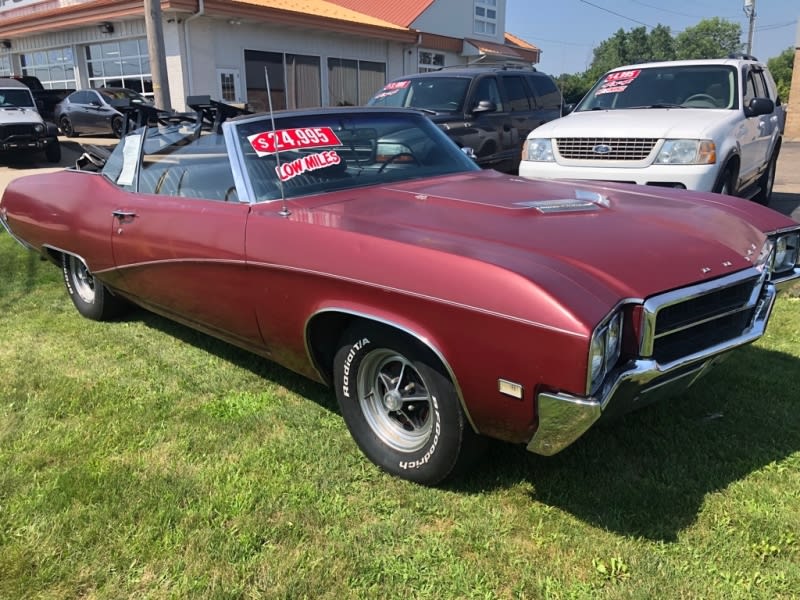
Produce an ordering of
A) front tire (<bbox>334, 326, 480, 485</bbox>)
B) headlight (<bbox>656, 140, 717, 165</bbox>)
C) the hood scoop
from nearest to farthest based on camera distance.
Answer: front tire (<bbox>334, 326, 480, 485</bbox>), the hood scoop, headlight (<bbox>656, 140, 717, 165</bbox>)

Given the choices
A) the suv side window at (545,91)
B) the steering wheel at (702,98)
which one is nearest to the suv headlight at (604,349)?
the steering wheel at (702,98)

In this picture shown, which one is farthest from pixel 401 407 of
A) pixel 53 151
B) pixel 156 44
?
pixel 53 151

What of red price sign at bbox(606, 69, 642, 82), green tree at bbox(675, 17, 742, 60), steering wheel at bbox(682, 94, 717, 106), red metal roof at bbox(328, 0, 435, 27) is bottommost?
steering wheel at bbox(682, 94, 717, 106)

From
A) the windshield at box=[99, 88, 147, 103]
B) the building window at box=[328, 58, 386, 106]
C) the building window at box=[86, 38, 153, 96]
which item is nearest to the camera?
the windshield at box=[99, 88, 147, 103]

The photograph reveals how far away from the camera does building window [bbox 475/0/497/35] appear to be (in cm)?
2903

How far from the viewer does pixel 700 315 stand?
8.34 feet

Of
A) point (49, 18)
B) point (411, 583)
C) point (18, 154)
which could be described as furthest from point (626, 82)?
point (49, 18)

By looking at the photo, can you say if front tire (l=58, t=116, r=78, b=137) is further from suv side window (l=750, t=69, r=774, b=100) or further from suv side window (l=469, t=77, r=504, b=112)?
suv side window (l=750, t=69, r=774, b=100)

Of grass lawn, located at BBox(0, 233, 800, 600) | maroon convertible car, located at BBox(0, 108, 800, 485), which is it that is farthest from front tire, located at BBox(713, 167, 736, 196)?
maroon convertible car, located at BBox(0, 108, 800, 485)

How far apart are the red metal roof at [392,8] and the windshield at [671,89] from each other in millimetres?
18546

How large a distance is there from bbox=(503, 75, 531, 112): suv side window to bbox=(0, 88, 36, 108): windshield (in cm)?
1105

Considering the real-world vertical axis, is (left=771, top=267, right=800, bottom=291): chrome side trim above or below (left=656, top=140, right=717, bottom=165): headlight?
below

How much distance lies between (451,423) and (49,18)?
76.5ft

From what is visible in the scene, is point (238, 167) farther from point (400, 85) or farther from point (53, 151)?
point (53, 151)
